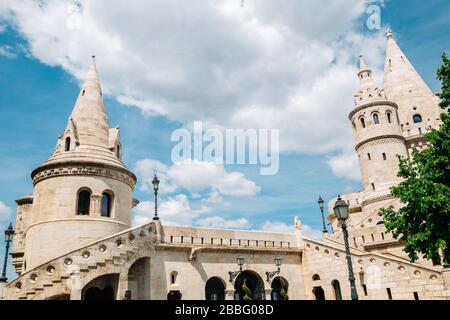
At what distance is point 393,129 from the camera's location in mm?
38875

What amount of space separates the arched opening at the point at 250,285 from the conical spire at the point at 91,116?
1199 cm

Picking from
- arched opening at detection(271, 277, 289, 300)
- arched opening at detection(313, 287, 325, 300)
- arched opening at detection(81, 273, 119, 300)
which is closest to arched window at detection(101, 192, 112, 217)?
arched opening at detection(81, 273, 119, 300)

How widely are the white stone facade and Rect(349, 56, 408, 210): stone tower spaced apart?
10610 mm

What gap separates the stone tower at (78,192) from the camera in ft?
64.6

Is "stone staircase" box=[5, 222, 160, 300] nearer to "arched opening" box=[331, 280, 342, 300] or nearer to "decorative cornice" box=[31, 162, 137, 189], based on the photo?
"decorative cornice" box=[31, 162, 137, 189]

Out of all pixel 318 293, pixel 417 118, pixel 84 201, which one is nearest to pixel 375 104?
pixel 417 118

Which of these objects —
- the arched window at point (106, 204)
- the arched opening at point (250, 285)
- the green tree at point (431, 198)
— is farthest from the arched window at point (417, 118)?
the arched window at point (106, 204)

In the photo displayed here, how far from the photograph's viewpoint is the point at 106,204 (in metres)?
21.5

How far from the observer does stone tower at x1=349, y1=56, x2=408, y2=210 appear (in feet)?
123

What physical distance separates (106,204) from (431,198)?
643 inches

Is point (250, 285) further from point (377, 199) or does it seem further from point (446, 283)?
point (377, 199)

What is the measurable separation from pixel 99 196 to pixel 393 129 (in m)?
30.7
